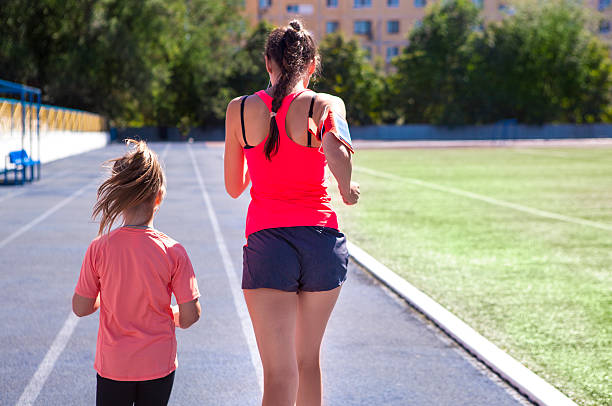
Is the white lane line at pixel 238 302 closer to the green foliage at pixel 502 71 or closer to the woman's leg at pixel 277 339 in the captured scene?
the woman's leg at pixel 277 339

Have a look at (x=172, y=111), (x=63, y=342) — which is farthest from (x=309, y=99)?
(x=172, y=111)

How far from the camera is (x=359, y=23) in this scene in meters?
94.2

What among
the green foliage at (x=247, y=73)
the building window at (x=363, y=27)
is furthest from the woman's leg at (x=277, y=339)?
the building window at (x=363, y=27)

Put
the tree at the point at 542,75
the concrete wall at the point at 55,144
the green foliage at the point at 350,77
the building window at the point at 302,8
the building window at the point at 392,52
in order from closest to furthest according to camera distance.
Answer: the concrete wall at the point at 55,144
the green foliage at the point at 350,77
the tree at the point at 542,75
the building window at the point at 302,8
the building window at the point at 392,52

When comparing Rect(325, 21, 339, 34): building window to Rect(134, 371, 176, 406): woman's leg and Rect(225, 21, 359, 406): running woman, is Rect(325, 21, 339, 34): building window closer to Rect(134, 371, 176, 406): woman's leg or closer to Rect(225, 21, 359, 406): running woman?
Rect(225, 21, 359, 406): running woman

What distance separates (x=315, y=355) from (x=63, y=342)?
9.63ft

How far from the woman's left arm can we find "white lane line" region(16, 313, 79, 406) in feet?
6.67

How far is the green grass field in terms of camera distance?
516 centimetres

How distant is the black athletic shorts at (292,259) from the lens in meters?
2.78

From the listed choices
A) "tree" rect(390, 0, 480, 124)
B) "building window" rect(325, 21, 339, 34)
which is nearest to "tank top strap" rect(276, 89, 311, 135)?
"tree" rect(390, 0, 480, 124)

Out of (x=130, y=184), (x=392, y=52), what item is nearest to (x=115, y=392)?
(x=130, y=184)

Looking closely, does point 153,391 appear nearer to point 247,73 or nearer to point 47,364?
point 47,364

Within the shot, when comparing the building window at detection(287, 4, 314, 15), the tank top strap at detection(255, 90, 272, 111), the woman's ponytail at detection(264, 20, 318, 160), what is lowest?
the tank top strap at detection(255, 90, 272, 111)

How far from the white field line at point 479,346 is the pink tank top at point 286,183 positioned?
6.67 feet
